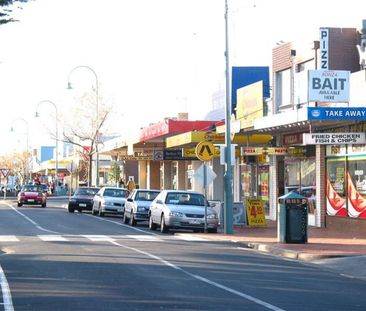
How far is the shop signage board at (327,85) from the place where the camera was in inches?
988

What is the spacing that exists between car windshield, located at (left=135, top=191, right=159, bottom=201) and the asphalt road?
30.1 feet

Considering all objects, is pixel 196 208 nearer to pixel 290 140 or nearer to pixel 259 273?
pixel 290 140

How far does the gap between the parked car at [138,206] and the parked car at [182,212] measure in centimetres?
294

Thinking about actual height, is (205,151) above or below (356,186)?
above

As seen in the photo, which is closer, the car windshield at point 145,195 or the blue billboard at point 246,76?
the car windshield at point 145,195

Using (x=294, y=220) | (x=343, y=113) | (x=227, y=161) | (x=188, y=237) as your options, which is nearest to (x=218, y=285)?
(x=294, y=220)

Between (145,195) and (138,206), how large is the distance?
51.6 inches

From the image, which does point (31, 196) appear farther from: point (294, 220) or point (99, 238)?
point (294, 220)

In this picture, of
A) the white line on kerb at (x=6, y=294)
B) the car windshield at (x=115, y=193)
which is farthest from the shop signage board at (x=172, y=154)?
the white line on kerb at (x=6, y=294)

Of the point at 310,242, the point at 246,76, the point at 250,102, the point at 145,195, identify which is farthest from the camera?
the point at 246,76

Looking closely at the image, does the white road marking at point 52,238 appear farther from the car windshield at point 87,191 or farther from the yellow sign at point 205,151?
the car windshield at point 87,191

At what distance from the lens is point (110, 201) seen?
129 feet

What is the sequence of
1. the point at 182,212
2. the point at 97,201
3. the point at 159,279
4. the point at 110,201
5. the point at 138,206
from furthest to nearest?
the point at 97,201, the point at 110,201, the point at 138,206, the point at 182,212, the point at 159,279

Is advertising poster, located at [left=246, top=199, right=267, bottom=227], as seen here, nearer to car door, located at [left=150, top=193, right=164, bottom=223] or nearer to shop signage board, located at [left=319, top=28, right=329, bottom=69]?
car door, located at [left=150, top=193, right=164, bottom=223]
